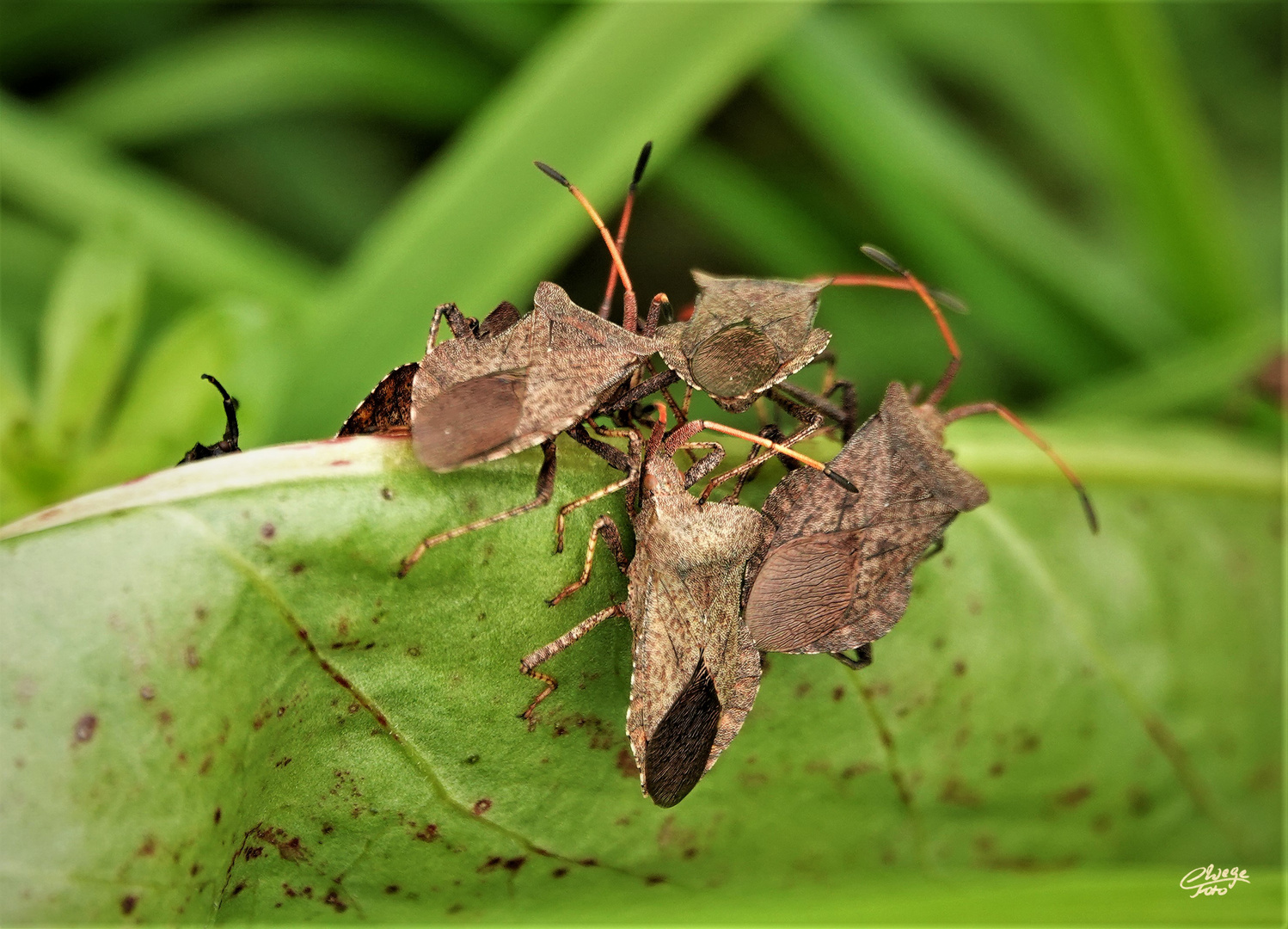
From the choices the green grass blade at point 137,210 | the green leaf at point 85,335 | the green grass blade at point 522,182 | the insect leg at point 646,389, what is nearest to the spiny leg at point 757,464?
the insect leg at point 646,389

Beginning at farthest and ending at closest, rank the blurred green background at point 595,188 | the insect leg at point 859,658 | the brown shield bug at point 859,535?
the blurred green background at point 595,188, the insect leg at point 859,658, the brown shield bug at point 859,535

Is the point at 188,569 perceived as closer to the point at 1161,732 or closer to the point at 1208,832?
the point at 1161,732

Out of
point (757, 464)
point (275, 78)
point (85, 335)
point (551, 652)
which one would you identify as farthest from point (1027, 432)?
point (275, 78)

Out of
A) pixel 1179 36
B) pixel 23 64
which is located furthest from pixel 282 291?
pixel 1179 36

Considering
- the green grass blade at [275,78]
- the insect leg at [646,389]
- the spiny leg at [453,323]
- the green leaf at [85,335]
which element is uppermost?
the green grass blade at [275,78]

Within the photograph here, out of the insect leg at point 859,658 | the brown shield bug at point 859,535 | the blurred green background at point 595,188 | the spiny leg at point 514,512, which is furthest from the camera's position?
the blurred green background at point 595,188

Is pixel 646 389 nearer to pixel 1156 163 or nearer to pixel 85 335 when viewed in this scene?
pixel 85 335

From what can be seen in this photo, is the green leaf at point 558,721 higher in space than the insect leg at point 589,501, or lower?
lower
